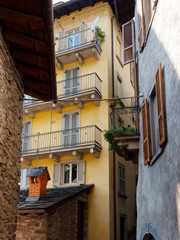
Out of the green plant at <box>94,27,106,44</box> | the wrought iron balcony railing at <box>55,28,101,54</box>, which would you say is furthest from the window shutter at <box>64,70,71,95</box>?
the green plant at <box>94,27,106,44</box>

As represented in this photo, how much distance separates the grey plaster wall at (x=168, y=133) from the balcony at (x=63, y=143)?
7803mm

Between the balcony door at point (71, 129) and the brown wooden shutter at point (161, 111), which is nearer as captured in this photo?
the brown wooden shutter at point (161, 111)

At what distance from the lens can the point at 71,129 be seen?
15.5m

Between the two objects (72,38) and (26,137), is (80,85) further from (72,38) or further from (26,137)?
(26,137)

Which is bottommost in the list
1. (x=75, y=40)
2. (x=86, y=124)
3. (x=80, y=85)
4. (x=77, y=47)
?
(x=86, y=124)

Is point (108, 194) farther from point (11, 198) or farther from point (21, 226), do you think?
point (11, 198)

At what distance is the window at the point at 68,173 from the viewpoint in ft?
49.5

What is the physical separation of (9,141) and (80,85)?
1075 centimetres

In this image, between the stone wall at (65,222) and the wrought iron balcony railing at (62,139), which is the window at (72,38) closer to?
the wrought iron balcony railing at (62,139)

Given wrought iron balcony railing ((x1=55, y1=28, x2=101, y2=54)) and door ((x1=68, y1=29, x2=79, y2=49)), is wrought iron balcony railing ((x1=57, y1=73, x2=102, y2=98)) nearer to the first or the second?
wrought iron balcony railing ((x1=55, y1=28, x2=101, y2=54))

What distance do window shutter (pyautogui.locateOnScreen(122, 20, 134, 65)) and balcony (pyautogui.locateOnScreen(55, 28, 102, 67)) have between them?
17.7ft

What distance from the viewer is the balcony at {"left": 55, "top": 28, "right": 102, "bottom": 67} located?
16.6 m

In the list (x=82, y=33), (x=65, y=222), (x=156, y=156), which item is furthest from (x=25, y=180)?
(x=156, y=156)

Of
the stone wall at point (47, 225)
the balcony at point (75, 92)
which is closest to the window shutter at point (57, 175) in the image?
the stone wall at point (47, 225)
